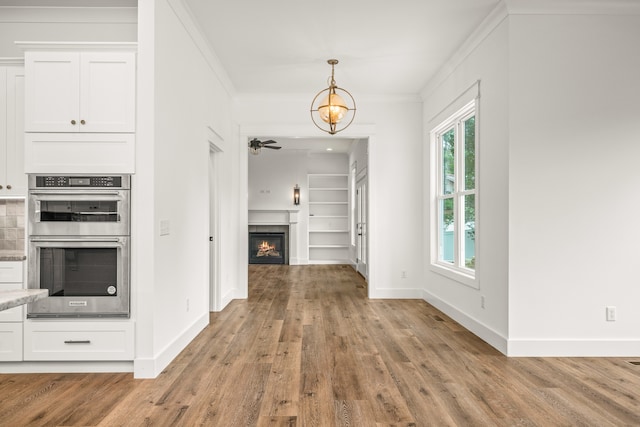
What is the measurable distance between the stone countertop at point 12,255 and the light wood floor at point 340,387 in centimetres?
86

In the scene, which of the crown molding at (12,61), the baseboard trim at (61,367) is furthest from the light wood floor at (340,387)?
the crown molding at (12,61)

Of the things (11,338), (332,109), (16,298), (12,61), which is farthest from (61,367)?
(332,109)

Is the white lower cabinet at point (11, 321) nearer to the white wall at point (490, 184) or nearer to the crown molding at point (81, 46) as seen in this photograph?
the crown molding at point (81, 46)

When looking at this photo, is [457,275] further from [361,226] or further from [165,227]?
[361,226]

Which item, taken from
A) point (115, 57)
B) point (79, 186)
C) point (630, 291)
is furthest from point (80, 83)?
point (630, 291)

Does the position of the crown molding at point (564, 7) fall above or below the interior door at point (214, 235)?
above

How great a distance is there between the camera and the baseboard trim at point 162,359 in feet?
10.6

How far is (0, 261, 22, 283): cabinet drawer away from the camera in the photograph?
10.8 ft

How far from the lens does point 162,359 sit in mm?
Result: 3422

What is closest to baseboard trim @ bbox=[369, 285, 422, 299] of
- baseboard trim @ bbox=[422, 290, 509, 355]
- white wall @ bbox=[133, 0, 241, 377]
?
baseboard trim @ bbox=[422, 290, 509, 355]

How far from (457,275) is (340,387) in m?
2.57

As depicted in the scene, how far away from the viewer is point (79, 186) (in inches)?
128

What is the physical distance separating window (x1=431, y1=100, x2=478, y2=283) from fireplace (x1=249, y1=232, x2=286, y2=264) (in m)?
6.25

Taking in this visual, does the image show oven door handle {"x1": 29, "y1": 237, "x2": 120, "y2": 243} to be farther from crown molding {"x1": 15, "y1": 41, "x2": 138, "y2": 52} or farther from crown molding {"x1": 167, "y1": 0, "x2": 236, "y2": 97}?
crown molding {"x1": 167, "y1": 0, "x2": 236, "y2": 97}
